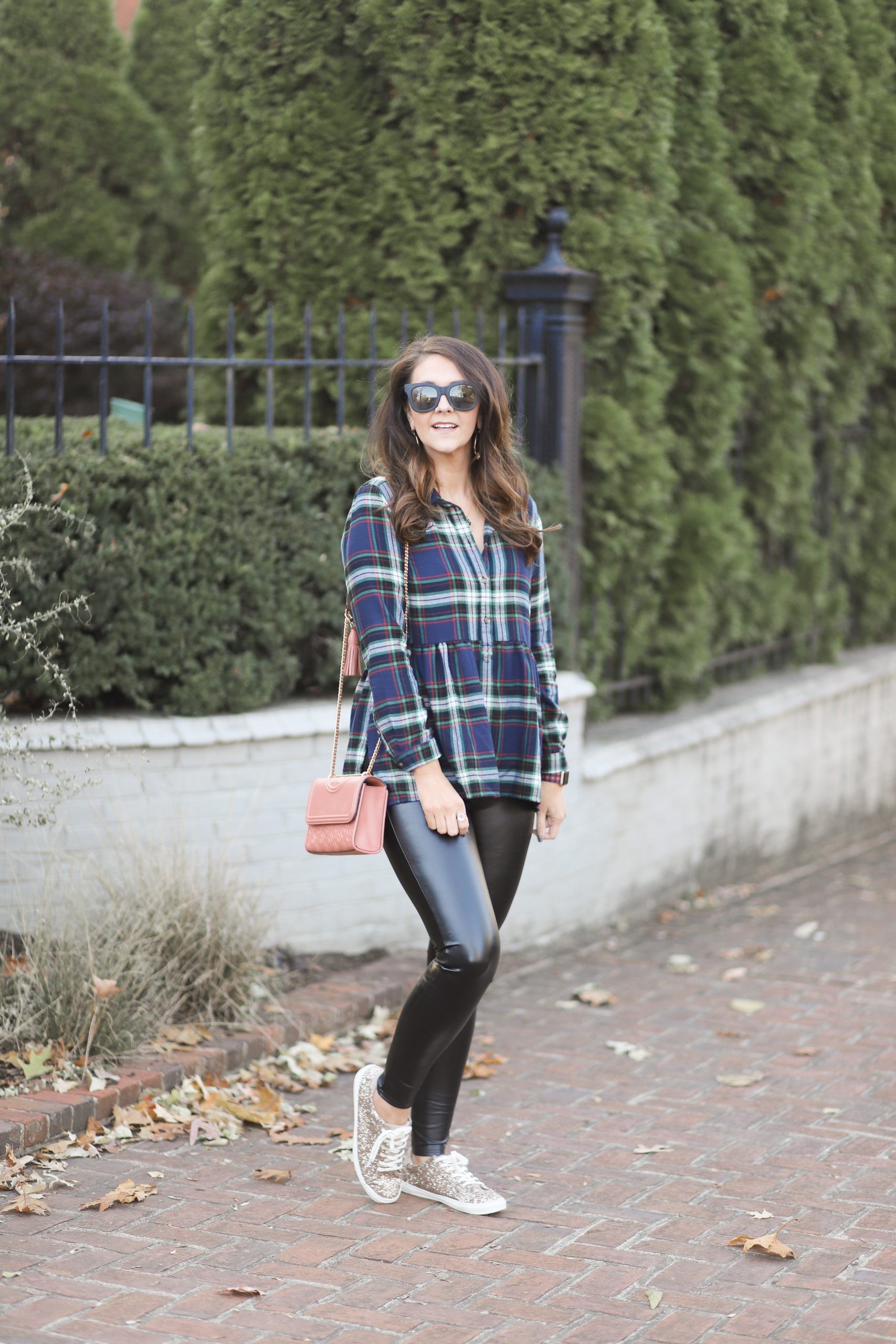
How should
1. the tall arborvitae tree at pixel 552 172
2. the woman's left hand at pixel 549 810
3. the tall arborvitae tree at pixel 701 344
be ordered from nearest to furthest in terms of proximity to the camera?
the woman's left hand at pixel 549 810, the tall arborvitae tree at pixel 552 172, the tall arborvitae tree at pixel 701 344

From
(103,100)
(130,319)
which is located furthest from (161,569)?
(103,100)

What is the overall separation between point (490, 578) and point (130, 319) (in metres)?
5.55

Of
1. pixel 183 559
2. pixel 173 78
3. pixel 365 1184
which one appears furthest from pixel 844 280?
pixel 365 1184

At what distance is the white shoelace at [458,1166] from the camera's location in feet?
12.5

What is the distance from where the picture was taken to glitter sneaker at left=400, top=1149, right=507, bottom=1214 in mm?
3783

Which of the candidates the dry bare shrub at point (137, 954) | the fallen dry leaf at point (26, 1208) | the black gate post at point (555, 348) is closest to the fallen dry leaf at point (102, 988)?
the dry bare shrub at point (137, 954)

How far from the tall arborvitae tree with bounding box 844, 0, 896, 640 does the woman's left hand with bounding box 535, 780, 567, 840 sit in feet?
21.0

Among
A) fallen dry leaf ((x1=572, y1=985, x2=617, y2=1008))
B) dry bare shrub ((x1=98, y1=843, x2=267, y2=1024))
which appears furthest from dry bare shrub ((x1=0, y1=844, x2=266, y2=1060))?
fallen dry leaf ((x1=572, y1=985, x2=617, y2=1008))

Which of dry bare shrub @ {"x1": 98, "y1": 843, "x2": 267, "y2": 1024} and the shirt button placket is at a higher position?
the shirt button placket

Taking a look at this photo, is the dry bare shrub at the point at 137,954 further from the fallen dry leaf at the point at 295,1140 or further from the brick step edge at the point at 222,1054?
the fallen dry leaf at the point at 295,1140

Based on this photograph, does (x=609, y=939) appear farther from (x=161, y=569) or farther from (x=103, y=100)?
(x=103, y=100)

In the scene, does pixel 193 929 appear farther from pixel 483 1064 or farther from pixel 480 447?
pixel 480 447

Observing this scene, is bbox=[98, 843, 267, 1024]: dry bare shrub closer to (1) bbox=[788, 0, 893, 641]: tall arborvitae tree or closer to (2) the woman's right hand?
(2) the woman's right hand

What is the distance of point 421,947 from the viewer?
596 centimetres
